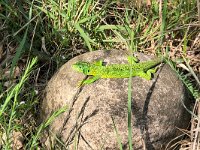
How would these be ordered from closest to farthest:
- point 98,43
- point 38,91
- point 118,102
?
point 118,102, point 38,91, point 98,43

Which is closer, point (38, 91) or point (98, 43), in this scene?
point (38, 91)

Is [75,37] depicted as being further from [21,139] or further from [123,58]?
[21,139]

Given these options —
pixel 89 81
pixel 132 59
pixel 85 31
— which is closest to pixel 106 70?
pixel 89 81

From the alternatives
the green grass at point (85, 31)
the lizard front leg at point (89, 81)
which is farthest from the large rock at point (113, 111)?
the green grass at point (85, 31)

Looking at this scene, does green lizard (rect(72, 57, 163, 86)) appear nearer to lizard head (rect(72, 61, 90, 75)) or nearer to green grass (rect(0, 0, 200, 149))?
lizard head (rect(72, 61, 90, 75))

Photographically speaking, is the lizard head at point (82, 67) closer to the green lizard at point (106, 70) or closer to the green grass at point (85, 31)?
the green lizard at point (106, 70)

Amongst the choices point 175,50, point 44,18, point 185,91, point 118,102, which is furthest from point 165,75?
point 44,18

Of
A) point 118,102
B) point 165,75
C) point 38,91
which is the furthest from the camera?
point 38,91

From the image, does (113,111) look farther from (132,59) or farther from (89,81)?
(132,59)
